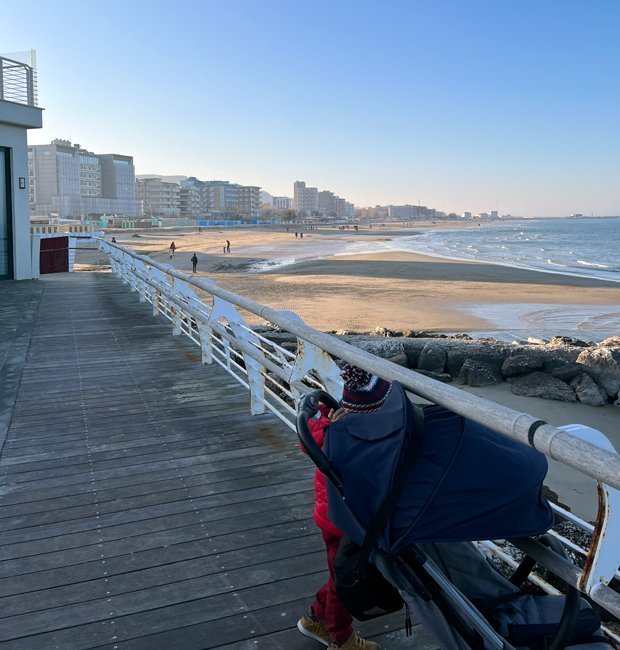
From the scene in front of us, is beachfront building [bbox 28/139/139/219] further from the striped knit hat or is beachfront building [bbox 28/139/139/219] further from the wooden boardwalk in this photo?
the striped knit hat

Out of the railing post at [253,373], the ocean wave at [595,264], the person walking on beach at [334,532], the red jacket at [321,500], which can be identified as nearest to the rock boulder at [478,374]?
the railing post at [253,373]

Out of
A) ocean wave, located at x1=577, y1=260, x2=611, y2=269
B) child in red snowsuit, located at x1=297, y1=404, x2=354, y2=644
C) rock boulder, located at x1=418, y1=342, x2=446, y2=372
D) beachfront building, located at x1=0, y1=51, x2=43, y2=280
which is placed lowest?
rock boulder, located at x1=418, y1=342, x2=446, y2=372

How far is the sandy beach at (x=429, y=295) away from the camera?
38.0 feet

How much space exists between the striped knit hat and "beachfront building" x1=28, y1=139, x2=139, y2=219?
159m

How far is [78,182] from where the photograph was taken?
545ft

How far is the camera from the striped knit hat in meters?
2.02

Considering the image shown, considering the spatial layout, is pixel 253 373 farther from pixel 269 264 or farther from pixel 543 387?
pixel 269 264

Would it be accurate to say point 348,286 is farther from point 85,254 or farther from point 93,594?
point 85,254

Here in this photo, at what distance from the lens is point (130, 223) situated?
135125 millimetres

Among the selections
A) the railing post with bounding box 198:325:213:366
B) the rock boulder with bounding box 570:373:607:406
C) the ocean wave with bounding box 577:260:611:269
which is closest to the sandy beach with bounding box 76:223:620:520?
the rock boulder with bounding box 570:373:607:406

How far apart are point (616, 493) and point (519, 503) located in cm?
24

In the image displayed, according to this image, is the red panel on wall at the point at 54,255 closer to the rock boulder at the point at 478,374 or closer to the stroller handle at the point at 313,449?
the rock boulder at the point at 478,374

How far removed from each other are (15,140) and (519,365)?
37.7 ft

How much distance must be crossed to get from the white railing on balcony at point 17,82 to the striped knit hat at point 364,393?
45.7ft
